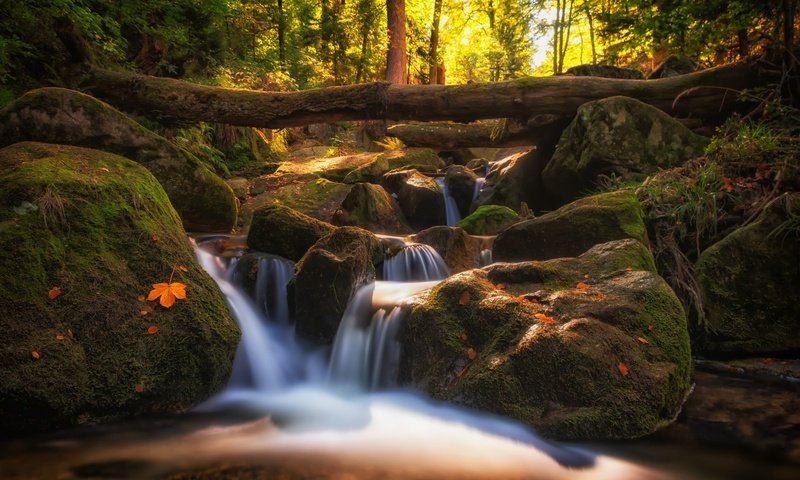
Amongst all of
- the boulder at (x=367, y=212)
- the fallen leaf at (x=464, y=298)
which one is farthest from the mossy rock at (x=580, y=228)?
the boulder at (x=367, y=212)

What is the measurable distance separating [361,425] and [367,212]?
18.1 feet

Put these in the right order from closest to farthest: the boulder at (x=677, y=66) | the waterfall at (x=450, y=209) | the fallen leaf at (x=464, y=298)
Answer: the fallen leaf at (x=464, y=298) < the boulder at (x=677, y=66) < the waterfall at (x=450, y=209)

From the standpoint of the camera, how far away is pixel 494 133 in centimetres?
1009

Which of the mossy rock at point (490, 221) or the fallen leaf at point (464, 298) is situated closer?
the fallen leaf at point (464, 298)

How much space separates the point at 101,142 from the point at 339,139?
12485 mm

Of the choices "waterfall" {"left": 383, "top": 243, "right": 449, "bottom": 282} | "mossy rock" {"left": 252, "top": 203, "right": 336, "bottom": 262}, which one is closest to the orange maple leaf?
"mossy rock" {"left": 252, "top": 203, "right": 336, "bottom": 262}

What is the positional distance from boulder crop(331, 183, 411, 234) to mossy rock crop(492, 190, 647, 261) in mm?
3402

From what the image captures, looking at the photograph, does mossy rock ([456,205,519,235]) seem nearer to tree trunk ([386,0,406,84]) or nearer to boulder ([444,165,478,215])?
boulder ([444,165,478,215])

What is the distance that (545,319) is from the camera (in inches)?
136

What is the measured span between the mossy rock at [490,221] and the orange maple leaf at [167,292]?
5.47 metres

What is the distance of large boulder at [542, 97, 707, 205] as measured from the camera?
24.0 feet

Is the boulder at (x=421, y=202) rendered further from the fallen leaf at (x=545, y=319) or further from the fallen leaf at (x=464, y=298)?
the fallen leaf at (x=545, y=319)

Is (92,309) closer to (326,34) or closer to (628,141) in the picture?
(628,141)

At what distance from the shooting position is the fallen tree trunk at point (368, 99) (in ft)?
28.4
